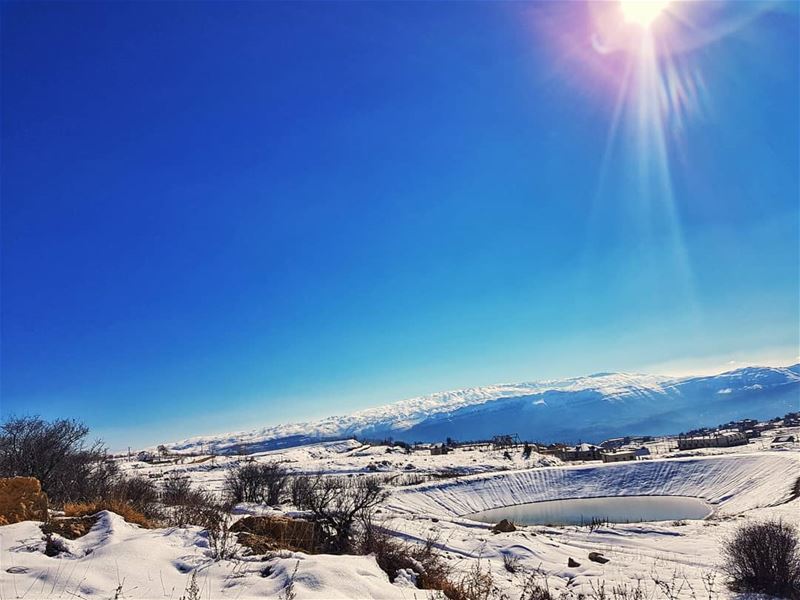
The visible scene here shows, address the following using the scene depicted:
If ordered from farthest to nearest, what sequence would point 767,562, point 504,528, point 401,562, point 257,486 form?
point 257,486 → point 504,528 → point 767,562 → point 401,562

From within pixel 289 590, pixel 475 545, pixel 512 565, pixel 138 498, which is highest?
pixel 289 590

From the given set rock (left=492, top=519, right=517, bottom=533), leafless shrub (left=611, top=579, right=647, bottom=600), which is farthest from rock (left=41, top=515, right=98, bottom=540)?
rock (left=492, top=519, right=517, bottom=533)

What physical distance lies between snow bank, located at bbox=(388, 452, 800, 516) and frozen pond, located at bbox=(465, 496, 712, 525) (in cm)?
164

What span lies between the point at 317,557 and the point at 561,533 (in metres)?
28.8

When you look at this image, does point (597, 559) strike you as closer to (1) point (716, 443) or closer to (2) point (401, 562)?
(2) point (401, 562)

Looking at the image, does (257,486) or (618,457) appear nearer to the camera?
(257,486)

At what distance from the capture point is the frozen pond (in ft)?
146

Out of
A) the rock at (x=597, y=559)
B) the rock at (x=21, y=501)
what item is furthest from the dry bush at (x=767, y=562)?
the rock at (x=21, y=501)

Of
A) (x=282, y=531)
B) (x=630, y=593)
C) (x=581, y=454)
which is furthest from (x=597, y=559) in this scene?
(x=581, y=454)

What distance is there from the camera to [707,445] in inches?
3088

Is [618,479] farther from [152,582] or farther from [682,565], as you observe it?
[152,582]

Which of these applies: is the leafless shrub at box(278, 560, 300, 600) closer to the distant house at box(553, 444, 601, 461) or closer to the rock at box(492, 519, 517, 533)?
the rock at box(492, 519, 517, 533)

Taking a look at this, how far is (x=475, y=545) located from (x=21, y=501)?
2037cm

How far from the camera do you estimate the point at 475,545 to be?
77.7ft
